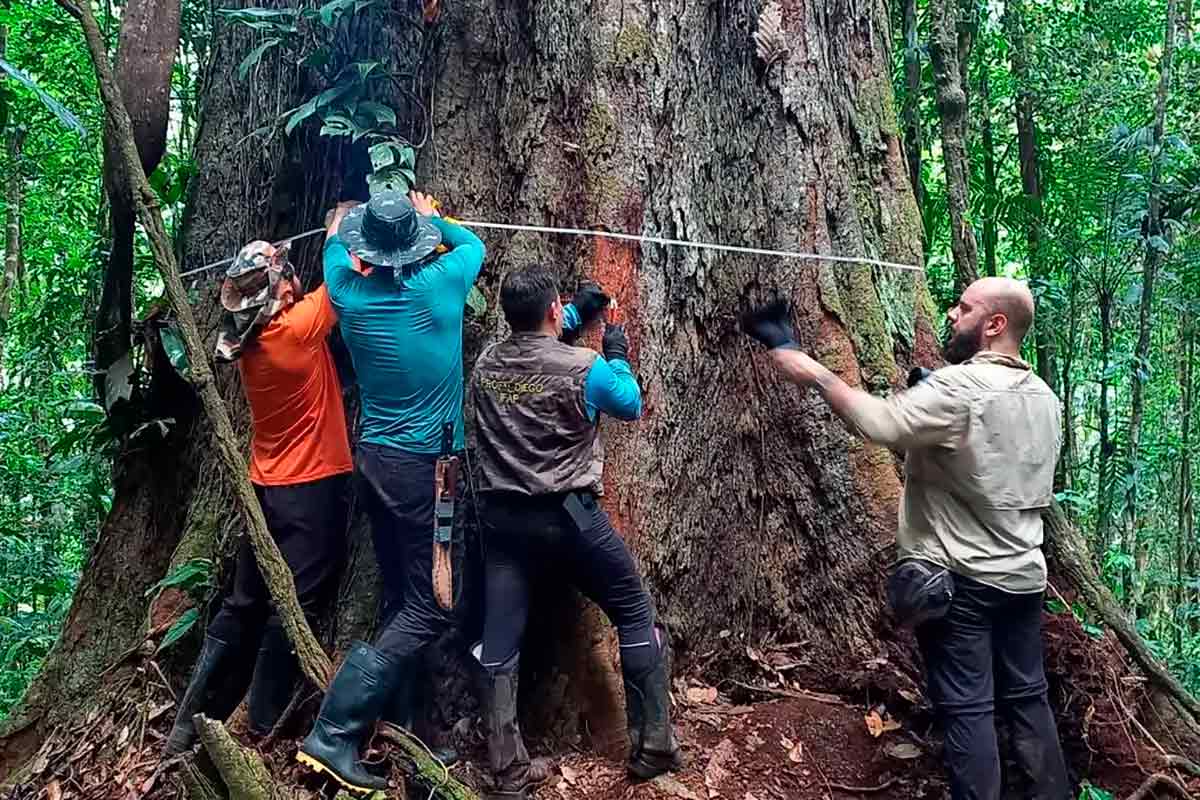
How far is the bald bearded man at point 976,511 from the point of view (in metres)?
3.38

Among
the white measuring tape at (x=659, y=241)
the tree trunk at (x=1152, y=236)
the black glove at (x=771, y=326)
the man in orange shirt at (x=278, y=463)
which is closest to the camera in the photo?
the black glove at (x=771, y=326)

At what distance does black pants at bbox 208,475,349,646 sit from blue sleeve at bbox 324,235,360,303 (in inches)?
33.2

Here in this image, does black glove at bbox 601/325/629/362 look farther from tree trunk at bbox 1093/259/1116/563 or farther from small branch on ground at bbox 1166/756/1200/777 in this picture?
tree trunk at bbox 1093/259/1116/563

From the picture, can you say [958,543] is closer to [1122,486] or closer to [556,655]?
[556,655]

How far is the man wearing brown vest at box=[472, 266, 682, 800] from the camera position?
12.3 ft

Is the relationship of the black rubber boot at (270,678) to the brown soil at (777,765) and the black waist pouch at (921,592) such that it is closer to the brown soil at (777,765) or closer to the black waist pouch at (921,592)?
the brown soil at (777,765)

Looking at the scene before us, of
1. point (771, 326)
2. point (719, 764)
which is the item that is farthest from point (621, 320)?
point (719, 764)

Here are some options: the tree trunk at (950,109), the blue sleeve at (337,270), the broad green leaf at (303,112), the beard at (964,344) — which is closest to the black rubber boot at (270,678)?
the blue sleeve at (337,270)

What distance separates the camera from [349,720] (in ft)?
12.2

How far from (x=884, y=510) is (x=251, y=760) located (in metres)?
2.93

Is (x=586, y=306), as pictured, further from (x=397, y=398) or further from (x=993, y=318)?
(x=993, y=318)

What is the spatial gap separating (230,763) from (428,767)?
0.76 m

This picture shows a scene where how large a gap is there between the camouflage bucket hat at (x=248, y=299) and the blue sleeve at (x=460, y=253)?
734 mm

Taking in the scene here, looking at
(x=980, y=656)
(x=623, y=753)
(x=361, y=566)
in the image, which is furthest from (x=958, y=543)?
(x=361, y=566)
